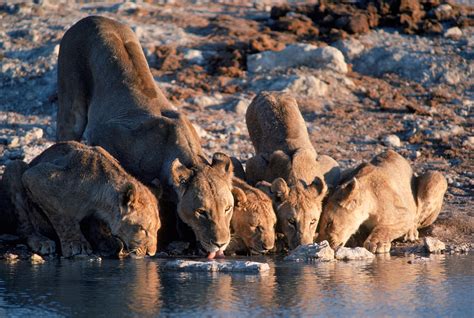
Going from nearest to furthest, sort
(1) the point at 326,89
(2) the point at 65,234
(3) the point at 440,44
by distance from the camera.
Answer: (2) the point at 65,234 → (1) the point at 326,89 → (3) the point at 440,44

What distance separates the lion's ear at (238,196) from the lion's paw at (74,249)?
181cm

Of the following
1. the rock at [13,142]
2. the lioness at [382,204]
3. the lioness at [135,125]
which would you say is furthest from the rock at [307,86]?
the lioness at [382,204]

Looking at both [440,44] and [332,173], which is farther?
[440,44]

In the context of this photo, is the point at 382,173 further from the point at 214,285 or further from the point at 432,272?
the point at 214,285

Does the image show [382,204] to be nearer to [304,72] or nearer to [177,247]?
[177,247]

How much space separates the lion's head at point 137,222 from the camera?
1377 centimetres

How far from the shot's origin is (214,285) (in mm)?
12008

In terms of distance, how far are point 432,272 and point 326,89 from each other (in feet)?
34.8

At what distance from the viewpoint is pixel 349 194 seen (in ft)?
48.3

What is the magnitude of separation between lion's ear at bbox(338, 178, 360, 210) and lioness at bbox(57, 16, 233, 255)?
144 cm

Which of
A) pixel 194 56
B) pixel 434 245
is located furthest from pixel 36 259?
pixel 194 56

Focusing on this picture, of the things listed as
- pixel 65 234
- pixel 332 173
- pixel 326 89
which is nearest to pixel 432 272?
pixel 332 173

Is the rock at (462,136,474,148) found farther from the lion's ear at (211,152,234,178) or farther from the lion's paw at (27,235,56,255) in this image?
the lion's paw at (27,235,56,255)

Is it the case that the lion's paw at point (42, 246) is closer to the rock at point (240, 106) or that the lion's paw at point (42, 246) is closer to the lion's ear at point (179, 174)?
the lion's ear at point (179, 174)
